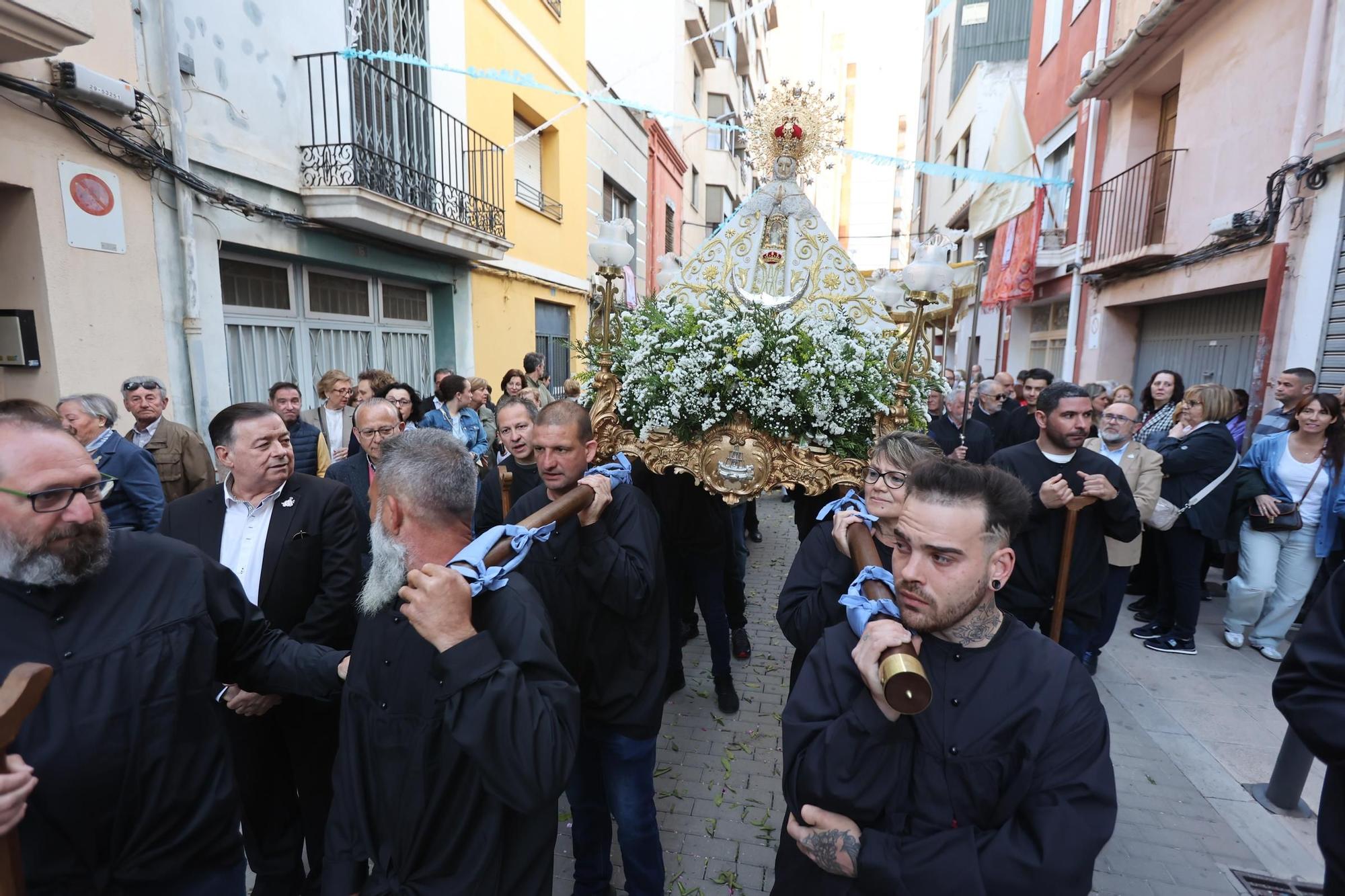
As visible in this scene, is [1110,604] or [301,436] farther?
[301,436]

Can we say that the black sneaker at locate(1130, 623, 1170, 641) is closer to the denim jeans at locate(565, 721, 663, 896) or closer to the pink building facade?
the denim jeans at locate(565, 721, 663, 896)

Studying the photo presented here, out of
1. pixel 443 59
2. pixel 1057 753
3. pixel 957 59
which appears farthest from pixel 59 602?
pixel 957 59

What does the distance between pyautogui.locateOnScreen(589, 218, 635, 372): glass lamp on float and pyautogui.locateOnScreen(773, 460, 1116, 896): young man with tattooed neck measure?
238cm

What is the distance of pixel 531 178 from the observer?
12.4 metres

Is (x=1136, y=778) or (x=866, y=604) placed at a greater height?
(x=866, y=604)

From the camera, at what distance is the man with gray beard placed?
1.55 metres

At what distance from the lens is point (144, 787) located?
66.1 inches

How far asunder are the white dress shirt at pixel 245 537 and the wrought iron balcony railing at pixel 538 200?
9.82 meters

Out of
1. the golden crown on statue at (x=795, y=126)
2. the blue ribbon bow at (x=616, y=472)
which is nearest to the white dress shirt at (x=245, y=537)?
the blue ribbon bow at (x=616, y=472)

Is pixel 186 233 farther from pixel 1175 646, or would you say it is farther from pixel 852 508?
pixel 1175 646

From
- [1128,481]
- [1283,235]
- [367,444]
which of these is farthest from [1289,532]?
[367,444]

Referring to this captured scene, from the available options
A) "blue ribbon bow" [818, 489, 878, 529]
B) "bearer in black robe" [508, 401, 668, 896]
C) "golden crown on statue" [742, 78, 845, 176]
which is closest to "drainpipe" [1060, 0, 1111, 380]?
"golden crown on statue" [742, 78, 845, 176]

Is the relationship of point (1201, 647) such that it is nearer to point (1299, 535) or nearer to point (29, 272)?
point (1299, 535)

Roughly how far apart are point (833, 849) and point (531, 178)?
41.7 feet
